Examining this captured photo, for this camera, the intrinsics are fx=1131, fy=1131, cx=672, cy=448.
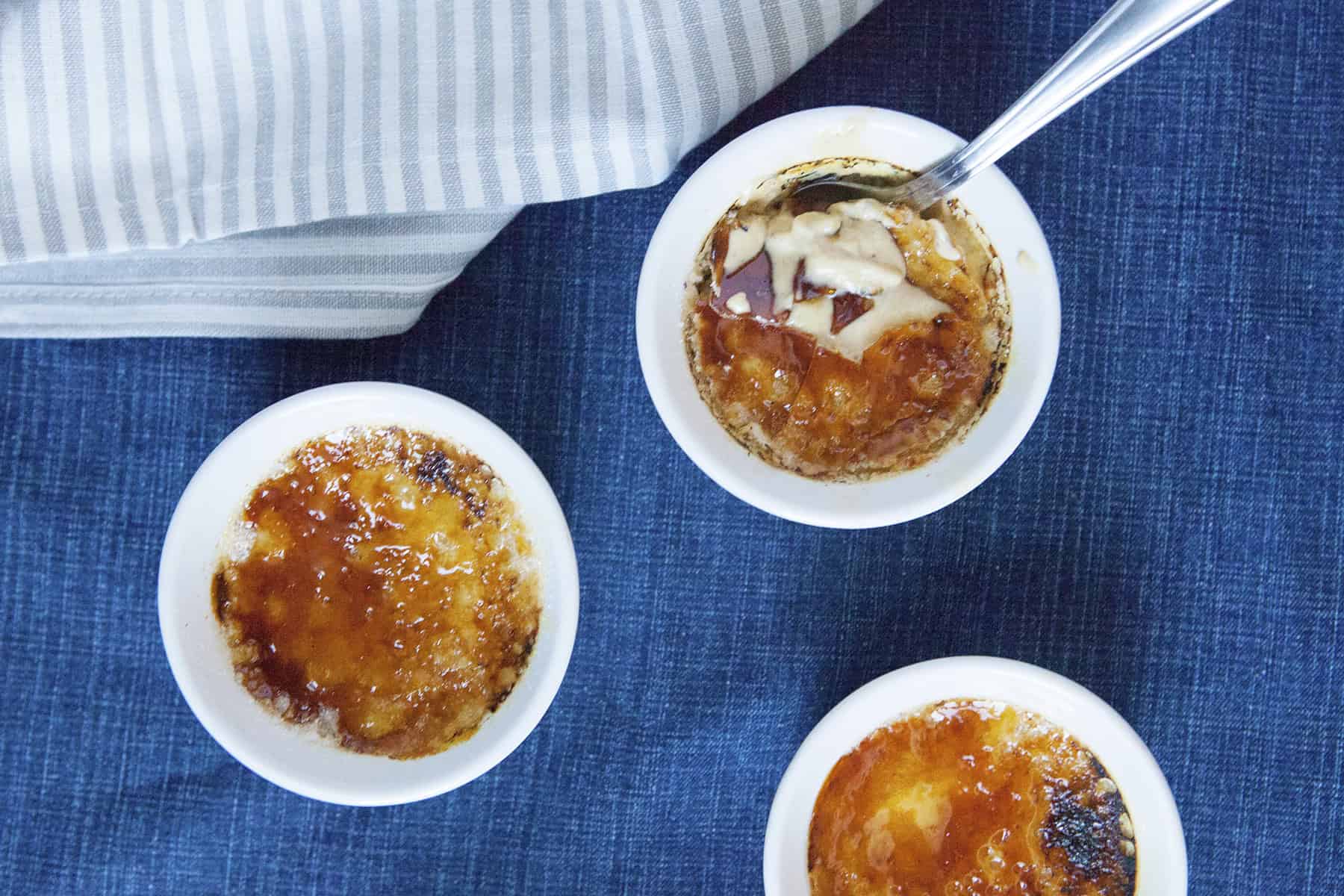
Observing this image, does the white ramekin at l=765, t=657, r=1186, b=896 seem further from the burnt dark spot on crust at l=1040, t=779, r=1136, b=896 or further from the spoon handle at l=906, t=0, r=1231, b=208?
the spoon handle at l=906, t=0, r=1231, b=208

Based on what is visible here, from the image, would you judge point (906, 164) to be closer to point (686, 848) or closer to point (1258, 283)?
point (1258, 283)

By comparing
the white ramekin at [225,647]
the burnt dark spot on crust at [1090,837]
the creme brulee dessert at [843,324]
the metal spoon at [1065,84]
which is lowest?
the burnt dark spot on crust at [1090,837]

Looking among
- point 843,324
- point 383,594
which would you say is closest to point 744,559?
point 843,324

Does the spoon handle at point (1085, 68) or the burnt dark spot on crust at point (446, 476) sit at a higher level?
the spoon handle at point (1085, 68)

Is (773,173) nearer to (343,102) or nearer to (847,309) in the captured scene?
(847,309)

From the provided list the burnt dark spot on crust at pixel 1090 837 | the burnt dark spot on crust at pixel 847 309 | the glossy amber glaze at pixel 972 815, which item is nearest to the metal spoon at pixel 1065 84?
the burnt dark spot on crust at pixel 847 309

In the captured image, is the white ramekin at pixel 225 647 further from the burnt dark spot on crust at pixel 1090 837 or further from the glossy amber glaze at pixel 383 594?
the burnt dark spot on crust at pixel 1090 837
